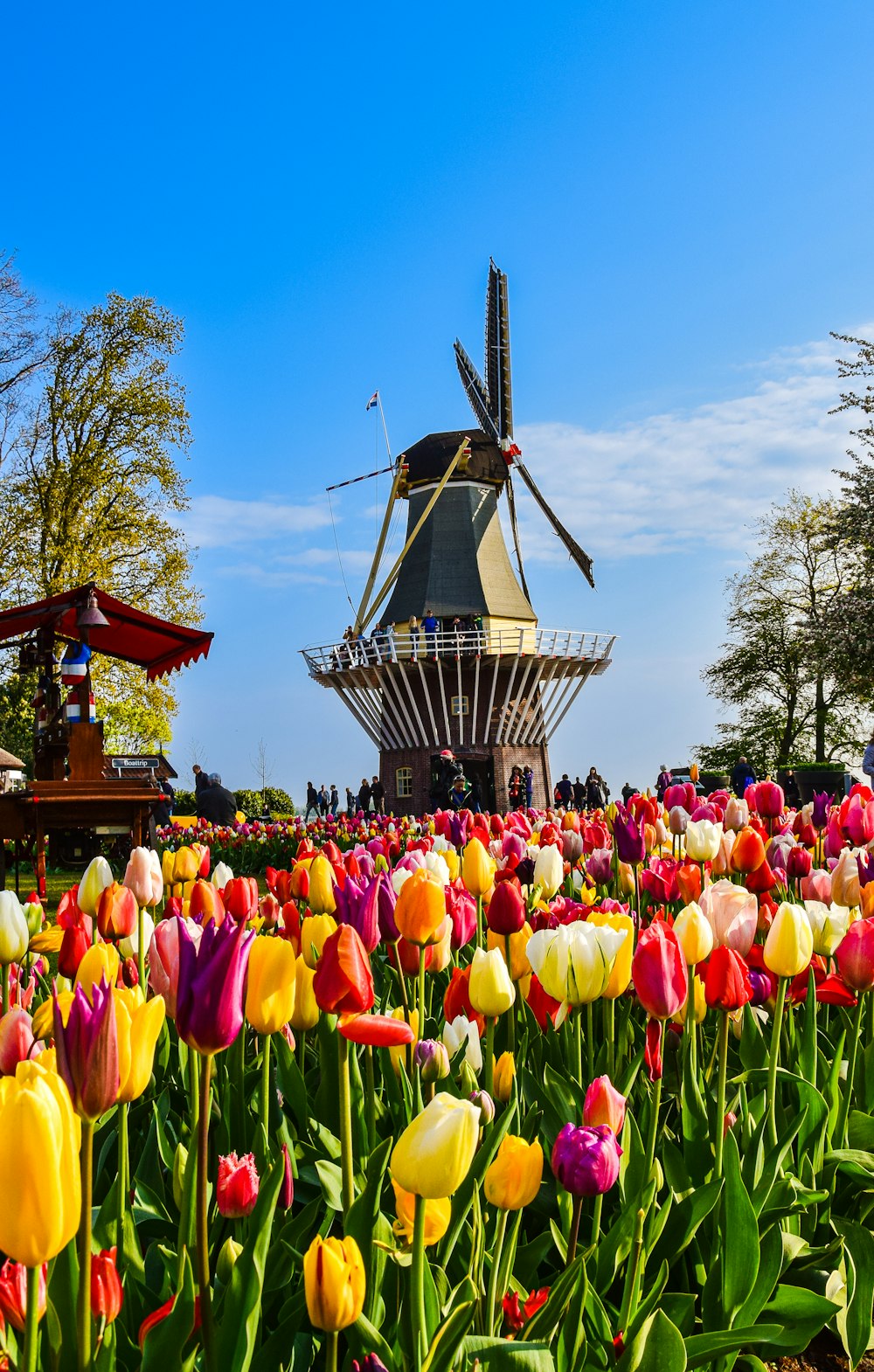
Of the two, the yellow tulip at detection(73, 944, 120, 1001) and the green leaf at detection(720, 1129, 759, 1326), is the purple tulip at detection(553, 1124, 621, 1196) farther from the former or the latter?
the yellow tulip at detection(73, 944, 120, 1001)

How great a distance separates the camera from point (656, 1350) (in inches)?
58.9

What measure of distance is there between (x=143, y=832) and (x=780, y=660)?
33596 millimetres

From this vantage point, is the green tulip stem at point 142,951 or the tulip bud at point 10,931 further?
the green tulip stem at point 142,951

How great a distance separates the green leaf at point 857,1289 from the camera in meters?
2.08

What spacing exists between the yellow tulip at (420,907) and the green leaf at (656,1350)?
721 millimetres

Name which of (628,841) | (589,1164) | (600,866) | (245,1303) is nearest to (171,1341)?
(245,1303)

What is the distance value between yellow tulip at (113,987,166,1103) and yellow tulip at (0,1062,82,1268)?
0.23 metres

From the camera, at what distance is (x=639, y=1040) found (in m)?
2.87

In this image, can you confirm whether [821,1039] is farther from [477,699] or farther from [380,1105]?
[477,699]

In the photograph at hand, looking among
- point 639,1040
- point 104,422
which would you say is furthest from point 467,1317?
point 104,422

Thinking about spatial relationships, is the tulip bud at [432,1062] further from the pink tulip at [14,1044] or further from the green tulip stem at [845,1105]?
the green tulip stem at [845,1105]

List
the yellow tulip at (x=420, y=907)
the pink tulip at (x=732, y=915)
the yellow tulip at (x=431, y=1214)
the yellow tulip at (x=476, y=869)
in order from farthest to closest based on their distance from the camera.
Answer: the yellow tulip at (x=476, y=869)
the pink tulip at (x=732, y=915)
the yellow tulip at (x=420, y=907)
the yellow tulip at (x=431, y=1214)

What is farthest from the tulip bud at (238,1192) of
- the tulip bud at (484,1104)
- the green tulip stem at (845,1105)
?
the green tulip stem at (845,1105)

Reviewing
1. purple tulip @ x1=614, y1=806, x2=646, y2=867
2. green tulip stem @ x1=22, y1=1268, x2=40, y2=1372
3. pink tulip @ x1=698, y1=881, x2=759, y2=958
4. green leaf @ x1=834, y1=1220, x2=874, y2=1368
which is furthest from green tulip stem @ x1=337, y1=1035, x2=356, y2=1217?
purple tulip @ x1=614, y1=806, x2=646, y2=867
